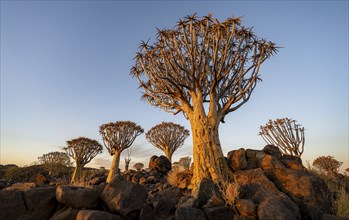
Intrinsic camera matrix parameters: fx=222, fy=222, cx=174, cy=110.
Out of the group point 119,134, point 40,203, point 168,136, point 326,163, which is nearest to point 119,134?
point 119,134

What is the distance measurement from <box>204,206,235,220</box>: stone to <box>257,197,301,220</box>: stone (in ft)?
2.02

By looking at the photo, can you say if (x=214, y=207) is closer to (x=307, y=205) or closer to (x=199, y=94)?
(x=307, y=205)

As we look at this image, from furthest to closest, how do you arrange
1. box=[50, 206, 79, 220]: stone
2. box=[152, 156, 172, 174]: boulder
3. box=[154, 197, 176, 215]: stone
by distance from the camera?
box=[152, 156, 172, 174]: boulder
box=[154, 197, 176, 215]: stone
box=[50, 206, 79, 220]: stone

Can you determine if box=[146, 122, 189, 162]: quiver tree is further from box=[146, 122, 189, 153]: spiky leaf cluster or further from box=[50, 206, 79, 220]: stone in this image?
box=[50, 206, 79, 220]: stone

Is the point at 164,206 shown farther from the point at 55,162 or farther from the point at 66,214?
the point at 55,162

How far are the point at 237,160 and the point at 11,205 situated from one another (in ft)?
23.9

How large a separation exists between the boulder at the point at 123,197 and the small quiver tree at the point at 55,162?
2055 cm

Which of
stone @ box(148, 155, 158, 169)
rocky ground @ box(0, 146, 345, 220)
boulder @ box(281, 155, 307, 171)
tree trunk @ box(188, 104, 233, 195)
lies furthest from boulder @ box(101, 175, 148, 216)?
stone @ box(148, 155, 158, 169)

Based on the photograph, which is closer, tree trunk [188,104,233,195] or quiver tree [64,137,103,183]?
tree trunk [188,104,233,195]

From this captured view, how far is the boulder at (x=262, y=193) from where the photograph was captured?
4906mm

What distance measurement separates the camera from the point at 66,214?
14.4ft

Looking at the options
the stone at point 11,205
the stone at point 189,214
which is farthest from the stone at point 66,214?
the stone at point 189,214

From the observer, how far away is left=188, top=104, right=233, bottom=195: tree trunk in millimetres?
8227

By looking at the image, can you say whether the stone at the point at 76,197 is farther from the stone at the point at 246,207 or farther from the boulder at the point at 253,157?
the boulder at the point at 253,157
